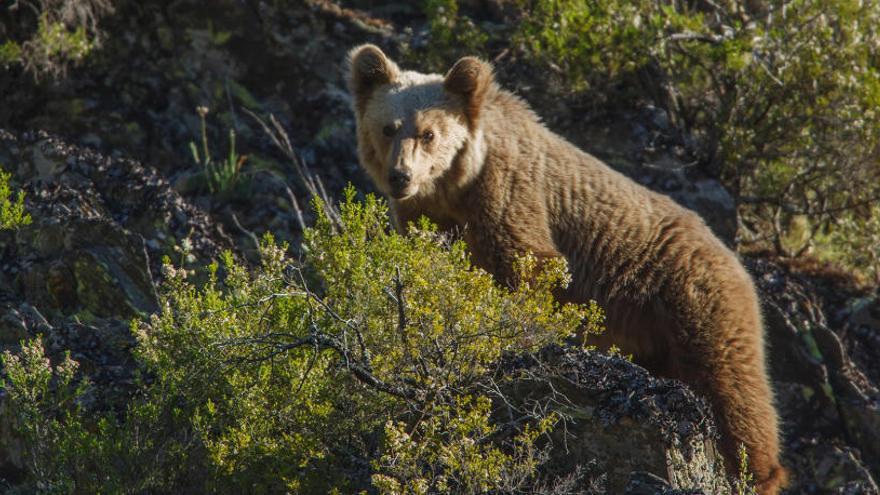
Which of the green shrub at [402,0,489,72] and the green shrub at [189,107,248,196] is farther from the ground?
the green shrub at [402,0,489,72]

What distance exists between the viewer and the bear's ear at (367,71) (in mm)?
7129

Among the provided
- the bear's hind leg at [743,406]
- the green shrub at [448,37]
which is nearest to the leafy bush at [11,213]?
the bear's hind leg at [743,406]

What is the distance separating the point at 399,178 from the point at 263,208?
7.82 ft

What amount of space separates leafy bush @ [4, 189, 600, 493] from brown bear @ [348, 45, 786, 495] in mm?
1539

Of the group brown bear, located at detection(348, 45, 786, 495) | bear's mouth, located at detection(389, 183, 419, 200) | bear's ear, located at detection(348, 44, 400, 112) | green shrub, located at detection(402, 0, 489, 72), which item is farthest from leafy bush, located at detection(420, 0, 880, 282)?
bear's mouth, located at detection(389, 183, 419, 200)

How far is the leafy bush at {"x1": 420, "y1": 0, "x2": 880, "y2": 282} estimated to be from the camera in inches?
347

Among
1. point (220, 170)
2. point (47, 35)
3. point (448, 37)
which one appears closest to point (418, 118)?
point (220, 170)

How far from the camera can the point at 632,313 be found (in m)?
6.86

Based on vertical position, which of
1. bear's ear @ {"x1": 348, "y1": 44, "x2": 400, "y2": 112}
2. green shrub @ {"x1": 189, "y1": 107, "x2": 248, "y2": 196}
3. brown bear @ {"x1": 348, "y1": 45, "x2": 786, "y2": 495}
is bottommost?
green shrub @ {"x1": 189, "y1": 107, "x2": 248, "y2": 196}

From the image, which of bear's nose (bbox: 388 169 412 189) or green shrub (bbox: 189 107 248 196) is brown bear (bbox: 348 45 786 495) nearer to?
bear's nose (bbox: 388 169 412 189)

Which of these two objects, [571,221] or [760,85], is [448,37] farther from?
[571,221]

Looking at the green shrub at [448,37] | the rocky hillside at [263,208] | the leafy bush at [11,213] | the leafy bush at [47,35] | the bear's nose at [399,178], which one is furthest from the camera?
the green shrub at [448,37]

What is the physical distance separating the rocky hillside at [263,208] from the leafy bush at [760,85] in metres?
0.32

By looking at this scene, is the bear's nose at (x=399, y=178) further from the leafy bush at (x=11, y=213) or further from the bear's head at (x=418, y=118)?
the leafy bush at (x=11, y=213)
